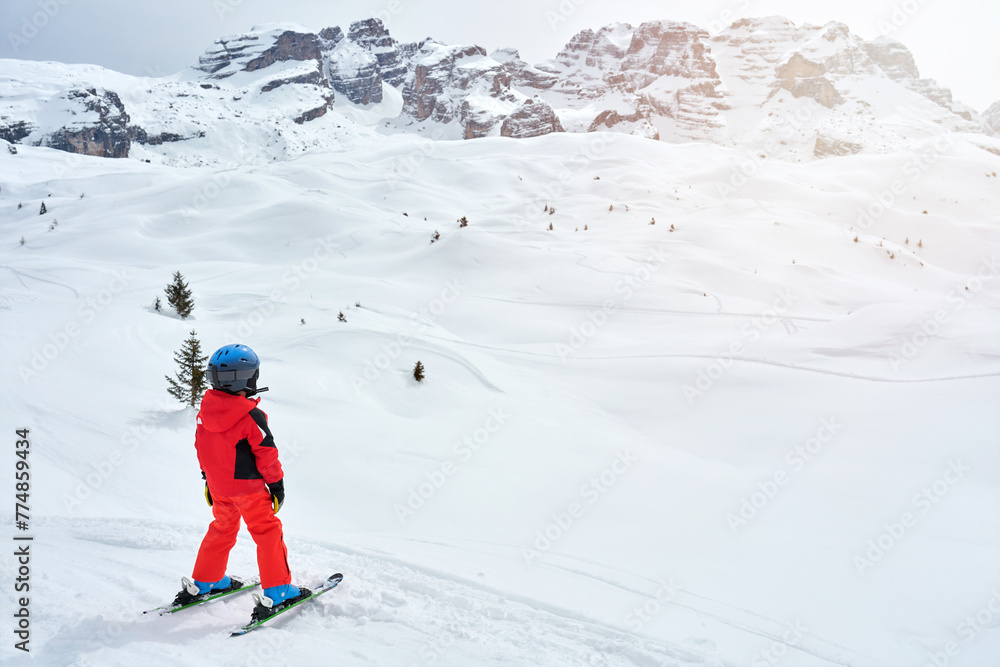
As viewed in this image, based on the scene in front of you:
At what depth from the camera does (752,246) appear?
1341 centimetres

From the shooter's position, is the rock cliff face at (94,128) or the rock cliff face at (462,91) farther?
the rock cliff face at (462,91)

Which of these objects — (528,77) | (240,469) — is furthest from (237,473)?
(528,77)

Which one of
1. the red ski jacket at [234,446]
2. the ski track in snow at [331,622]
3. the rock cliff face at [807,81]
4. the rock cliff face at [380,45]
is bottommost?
the ski track in snow at [331,622]

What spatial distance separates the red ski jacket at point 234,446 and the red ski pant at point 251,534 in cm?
10

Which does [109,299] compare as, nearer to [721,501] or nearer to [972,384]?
[721,501]

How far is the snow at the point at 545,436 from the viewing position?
3.30 meters

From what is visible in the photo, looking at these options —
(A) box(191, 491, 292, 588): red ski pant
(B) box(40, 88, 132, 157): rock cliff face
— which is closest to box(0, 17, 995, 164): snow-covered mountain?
(B) box(40, 88, 132, 157): rock cliff face

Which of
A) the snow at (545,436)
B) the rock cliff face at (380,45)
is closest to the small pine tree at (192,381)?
the snow at (545,436)

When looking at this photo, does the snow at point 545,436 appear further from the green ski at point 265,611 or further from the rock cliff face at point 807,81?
the rock cliff face at point 807,81

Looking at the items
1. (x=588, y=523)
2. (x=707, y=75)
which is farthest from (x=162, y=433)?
(x=707, y=75)

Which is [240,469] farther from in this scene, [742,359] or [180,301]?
[180,301]

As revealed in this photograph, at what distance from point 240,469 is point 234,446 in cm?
14

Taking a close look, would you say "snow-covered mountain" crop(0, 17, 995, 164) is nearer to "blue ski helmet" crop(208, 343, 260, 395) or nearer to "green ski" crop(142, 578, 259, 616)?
"blue ski helmet" crop(208, 343, 260, 395)

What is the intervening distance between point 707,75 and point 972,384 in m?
142
